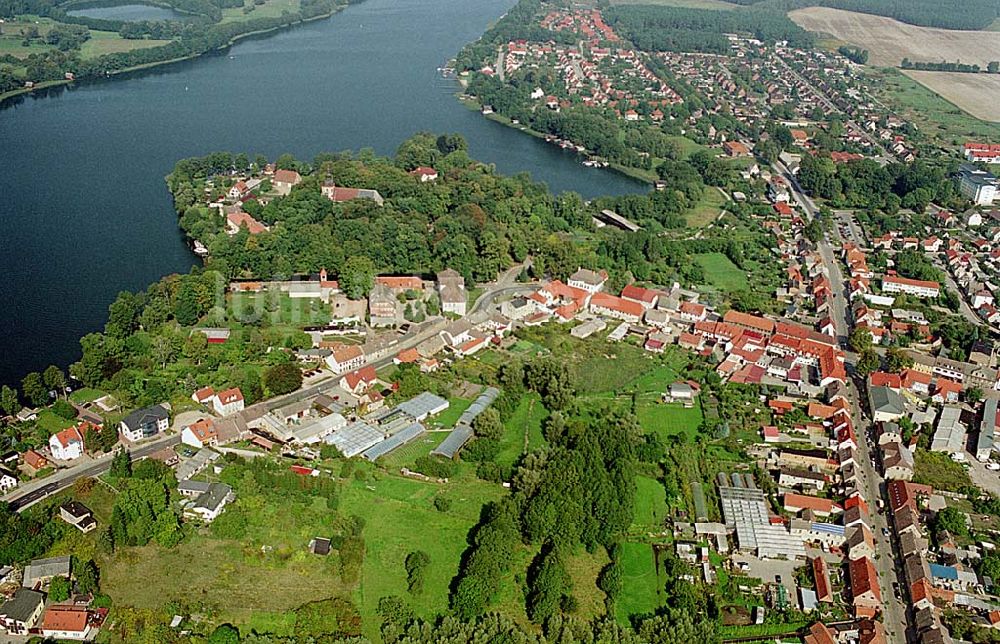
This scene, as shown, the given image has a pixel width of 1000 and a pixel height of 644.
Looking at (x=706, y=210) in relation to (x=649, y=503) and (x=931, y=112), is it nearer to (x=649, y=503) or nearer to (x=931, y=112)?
(x=649, y=503)

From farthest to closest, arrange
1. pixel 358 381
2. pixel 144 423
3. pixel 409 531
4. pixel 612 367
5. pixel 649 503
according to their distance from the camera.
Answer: pixel 612 367 < pixel 358 381 < pixel 144 423 < pixel 649 503 < pixel 409 531

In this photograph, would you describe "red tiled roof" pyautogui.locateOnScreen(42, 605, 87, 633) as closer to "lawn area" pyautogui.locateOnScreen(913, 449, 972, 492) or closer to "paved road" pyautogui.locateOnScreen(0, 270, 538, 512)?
"paved road" pyautogui.locateOnScreen(0, 270, 538, 512)

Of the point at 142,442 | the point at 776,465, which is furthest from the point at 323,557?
the point at 776,465

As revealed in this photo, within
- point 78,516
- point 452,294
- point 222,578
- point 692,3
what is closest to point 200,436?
point 78,516

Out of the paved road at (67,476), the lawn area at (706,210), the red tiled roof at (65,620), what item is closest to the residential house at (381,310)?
the paved road at (67,476)

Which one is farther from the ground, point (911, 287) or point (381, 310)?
point (381, 310)

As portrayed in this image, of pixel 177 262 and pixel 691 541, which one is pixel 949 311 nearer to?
pixel 691 541

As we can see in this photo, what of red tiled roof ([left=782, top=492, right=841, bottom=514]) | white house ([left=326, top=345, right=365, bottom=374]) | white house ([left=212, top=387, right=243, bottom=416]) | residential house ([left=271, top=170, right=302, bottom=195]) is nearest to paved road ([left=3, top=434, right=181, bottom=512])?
white house ([left=212, top=387, right=243, bottom=416])
